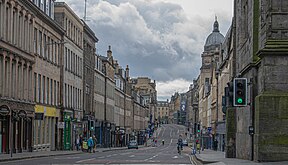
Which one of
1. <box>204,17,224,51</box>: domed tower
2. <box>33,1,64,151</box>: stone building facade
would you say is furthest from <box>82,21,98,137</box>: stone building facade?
<box>204,17,224,51</box>: domed tower

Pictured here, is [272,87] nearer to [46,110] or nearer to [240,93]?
[240,93]

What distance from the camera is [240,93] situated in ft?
81.0

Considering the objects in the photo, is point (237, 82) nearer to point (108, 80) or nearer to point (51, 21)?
point (51, 21)

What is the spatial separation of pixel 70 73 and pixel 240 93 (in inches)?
2286

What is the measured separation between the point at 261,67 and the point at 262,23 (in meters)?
1.86

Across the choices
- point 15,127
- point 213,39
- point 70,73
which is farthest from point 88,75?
point 213,39

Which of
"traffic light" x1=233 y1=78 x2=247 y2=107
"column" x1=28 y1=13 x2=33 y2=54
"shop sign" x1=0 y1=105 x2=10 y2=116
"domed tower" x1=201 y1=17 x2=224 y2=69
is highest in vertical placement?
"domed tower" x1=201 y1=17 x2=224 y2=69

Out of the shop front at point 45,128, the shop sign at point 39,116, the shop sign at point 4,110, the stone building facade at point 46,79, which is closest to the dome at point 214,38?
the stone building facade at point 46,79

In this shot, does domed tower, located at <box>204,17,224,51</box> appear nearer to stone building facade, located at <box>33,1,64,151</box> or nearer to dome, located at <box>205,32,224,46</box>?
dome, located at <box>205,32,224,46</box>

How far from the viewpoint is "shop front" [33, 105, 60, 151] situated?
62928 mm

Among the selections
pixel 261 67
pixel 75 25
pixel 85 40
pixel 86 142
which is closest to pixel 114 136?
pixel 85 40

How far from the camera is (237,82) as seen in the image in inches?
977

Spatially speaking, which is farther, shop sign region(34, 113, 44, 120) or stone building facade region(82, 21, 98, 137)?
→ stone building facade region(82, 21, 98, 137)

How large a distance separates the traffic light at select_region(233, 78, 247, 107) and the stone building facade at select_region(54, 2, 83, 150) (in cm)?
4749
